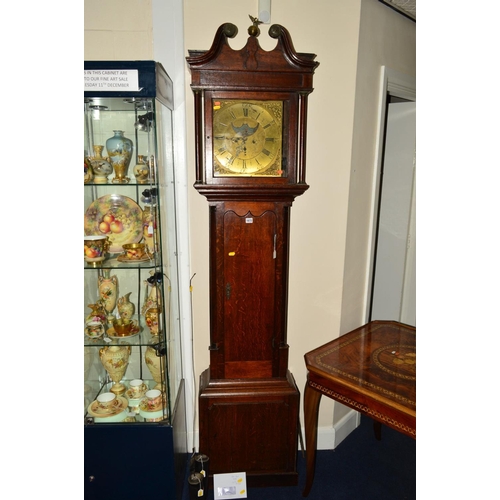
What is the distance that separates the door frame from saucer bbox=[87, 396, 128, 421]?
1.52 m

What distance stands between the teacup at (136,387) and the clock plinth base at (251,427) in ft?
0.99

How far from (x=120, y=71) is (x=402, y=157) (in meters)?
1.94

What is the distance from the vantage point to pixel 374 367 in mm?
1817

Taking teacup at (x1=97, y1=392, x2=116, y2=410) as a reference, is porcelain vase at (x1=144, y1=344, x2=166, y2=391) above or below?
above

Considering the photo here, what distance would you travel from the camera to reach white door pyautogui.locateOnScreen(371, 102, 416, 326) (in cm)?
262

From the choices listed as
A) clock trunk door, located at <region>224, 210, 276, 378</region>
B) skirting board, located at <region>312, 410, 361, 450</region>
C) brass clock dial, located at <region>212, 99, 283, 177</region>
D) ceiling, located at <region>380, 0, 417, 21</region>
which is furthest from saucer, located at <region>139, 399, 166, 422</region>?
ceiling, located at <region>380, 0, 417, 21</region>

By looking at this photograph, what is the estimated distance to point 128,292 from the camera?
1.95m

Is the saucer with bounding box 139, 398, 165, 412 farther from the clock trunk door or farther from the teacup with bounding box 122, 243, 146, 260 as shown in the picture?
the teacup with bounding box 122, 243, 146, 260

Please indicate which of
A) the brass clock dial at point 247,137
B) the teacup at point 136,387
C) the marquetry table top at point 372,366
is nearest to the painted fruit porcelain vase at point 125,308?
the teacup at point 136,387

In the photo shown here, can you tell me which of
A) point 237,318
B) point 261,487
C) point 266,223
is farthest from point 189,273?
point 261,487

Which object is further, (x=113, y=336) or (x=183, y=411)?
(x=183, y=411)

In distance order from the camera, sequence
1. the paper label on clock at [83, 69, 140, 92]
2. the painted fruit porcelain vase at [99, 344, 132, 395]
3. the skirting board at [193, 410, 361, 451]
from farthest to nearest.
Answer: the skirting board at [193, 410, 361, 451], the painted fruit porcelain vase at [99, 344, 132, 395], the paper label on clock at [83, 69, 140, 92]

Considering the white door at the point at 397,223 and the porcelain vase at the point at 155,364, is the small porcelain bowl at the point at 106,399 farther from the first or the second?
the white door at the point at 397,223

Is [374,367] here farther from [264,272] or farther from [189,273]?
[189,273]
